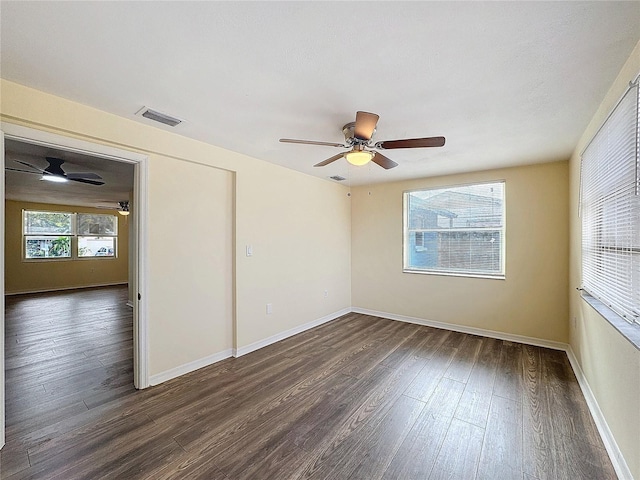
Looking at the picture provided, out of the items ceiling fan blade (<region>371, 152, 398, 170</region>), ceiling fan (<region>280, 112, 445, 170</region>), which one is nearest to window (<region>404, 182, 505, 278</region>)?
ceiling fan blade (<region>371, 152, 398, 170</region>)

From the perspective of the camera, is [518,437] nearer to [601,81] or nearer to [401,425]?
[401,425]

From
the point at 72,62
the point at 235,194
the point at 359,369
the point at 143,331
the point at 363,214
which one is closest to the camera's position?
the point at 72,62

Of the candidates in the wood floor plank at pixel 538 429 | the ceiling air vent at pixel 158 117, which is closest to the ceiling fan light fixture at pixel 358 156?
the ceiling air vent at pixel 158 117

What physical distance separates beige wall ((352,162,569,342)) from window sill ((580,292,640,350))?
1498mm

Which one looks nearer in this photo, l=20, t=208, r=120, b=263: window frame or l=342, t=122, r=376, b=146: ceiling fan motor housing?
l=342, t=122, r=376, b=146: ceiling fan motor housing

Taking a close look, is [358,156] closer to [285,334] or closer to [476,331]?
[285,334]

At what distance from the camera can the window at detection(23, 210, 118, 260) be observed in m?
7.48

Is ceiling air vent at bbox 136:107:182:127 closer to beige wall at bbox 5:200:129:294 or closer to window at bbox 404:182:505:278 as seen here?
window at bbox 404:182:505:278

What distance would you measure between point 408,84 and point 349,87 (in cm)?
39

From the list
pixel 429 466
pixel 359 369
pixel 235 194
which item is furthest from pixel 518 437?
pixel 235 194

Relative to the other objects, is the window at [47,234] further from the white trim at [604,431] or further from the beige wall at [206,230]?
the white trim at [604,431]

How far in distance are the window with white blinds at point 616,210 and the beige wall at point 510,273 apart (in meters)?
1.16

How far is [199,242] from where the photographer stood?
312cm

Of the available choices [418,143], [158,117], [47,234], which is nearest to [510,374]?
[418,143]
